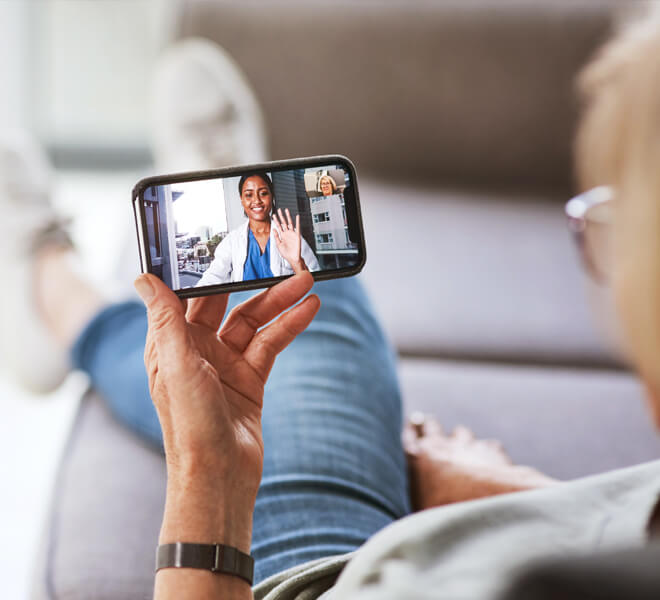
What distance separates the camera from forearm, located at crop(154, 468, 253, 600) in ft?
1.23

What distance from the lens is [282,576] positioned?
441mm

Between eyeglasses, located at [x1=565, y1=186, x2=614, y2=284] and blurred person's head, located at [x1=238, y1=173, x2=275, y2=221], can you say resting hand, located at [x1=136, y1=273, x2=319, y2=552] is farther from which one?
eyeglasses, located at [x1=565, y1=186, x2=614, y2=284]

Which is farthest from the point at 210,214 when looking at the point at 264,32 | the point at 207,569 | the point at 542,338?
the point at 264,32

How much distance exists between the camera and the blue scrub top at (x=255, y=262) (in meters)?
0.35

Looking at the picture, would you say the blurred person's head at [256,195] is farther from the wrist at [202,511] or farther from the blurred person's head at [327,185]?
the wrist at [202,511]

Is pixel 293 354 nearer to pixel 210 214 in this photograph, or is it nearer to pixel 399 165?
pixel 210 214

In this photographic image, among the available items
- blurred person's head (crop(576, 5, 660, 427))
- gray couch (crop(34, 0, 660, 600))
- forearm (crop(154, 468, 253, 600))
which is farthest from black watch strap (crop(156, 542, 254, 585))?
gray couch (crop(34, 0, 660, 600))

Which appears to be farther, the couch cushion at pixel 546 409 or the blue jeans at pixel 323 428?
the couch cushion at pixel 546 409

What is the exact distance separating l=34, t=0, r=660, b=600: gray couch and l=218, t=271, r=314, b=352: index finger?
13.9 inches

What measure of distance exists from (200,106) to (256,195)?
2.01ft

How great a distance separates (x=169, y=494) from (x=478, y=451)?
35 centimetres

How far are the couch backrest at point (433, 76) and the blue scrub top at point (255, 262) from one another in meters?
0.56

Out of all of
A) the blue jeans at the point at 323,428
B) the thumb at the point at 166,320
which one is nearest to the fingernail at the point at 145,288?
the thumb at the point at 166,320

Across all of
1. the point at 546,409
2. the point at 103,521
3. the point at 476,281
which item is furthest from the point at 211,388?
the point at 476,281
